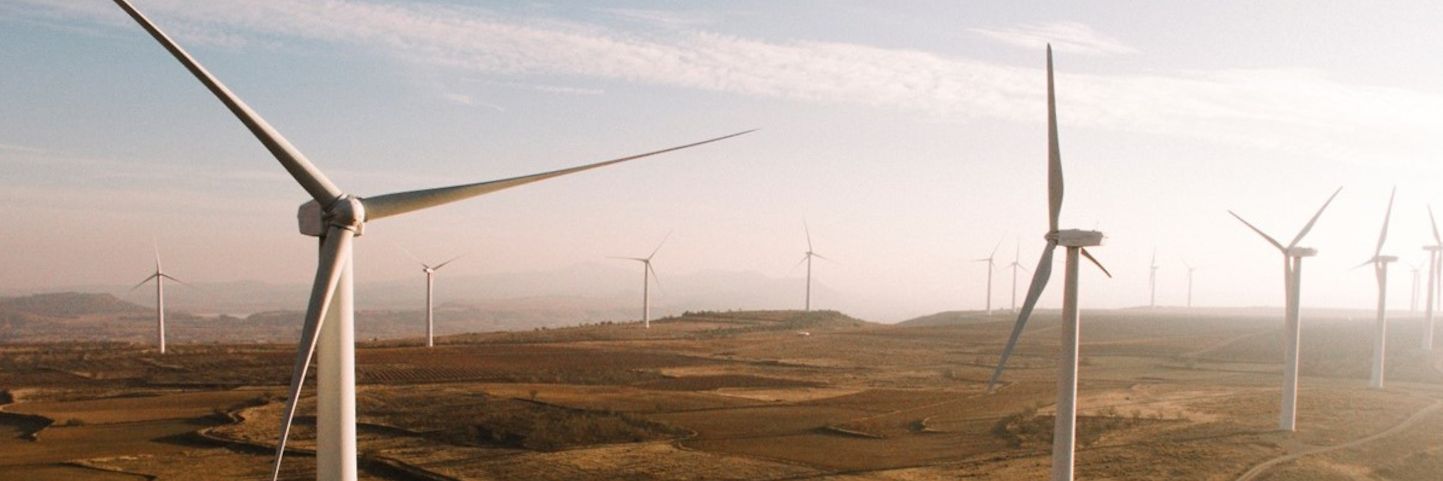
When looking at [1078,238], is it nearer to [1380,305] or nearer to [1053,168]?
[1053,168]

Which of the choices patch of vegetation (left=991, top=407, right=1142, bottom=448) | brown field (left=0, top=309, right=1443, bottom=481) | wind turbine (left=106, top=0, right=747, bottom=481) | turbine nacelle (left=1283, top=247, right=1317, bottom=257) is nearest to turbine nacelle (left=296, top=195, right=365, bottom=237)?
wind turbine (left=106, top=0, right=747, bottom=481)

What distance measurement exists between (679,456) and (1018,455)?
14010 mm

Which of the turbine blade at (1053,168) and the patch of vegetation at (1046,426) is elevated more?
the turbine blade at (1053,168)

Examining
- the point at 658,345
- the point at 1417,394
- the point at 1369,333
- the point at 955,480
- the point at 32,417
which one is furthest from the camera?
the point at 1369,333

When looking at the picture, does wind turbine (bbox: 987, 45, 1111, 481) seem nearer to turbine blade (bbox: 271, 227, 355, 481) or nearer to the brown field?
the brown field

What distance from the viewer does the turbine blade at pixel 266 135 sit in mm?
19641

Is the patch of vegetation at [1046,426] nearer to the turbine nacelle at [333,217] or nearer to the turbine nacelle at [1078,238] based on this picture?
the turbine nacelle at [1078,238]

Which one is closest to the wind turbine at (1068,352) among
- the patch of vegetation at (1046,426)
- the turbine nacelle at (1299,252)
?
the patch of vegetation at (1046,426)

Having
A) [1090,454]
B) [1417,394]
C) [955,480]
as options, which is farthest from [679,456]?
[1417,394]

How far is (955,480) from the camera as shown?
3888cm

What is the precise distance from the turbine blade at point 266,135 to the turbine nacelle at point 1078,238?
18.6 m

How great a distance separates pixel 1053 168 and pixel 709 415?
1179 inches

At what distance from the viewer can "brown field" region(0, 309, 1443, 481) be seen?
1633 inches

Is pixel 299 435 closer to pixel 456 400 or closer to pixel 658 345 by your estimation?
pixel 456 400
